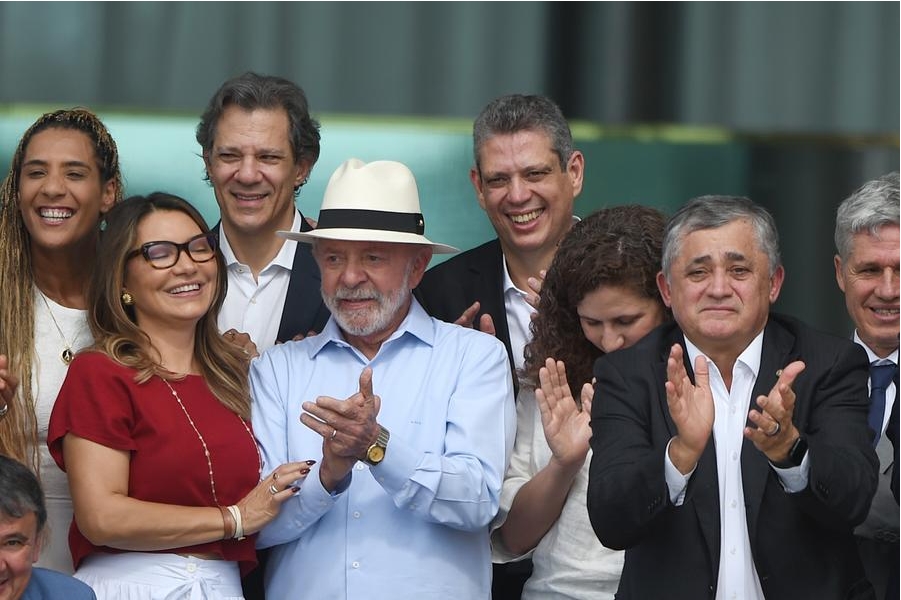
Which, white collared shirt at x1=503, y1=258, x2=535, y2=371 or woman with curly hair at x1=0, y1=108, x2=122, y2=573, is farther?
white collared shirt at x1=503, y1=258, x2=535, y2=371

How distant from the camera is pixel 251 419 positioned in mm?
3639

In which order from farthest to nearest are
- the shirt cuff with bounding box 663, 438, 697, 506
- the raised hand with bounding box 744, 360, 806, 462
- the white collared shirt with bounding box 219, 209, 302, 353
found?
the white collared shirt with bounding box 219, 209, 302, 353, the shirt cuff with bounding box 663, 438, 697, 506, the raised hand with bounding box 744, 360, 806, 462

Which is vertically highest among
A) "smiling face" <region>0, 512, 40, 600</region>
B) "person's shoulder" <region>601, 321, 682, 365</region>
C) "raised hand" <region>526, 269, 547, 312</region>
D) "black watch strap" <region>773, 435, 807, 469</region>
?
"raised hand" <region>526, 269, 547, 312</region>

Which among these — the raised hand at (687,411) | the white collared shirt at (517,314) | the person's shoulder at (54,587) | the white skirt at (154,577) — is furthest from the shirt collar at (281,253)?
the raised hand at (687,411)

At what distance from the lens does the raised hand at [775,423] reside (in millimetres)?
2928

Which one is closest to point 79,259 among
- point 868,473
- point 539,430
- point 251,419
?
point 251,419

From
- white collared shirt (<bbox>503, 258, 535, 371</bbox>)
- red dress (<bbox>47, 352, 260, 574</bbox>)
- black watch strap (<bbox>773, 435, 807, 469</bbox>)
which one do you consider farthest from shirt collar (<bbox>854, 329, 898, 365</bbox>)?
red dress (<bbox>47, 352, 260, 574</bbox>)

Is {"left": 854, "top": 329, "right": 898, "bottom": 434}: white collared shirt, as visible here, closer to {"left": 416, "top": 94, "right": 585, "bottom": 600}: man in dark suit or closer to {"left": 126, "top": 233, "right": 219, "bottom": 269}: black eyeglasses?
{"left": 416, "top": 94, "right": 585, "bottom": 600}: man in dark suit

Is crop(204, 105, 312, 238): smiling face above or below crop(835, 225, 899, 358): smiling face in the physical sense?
above

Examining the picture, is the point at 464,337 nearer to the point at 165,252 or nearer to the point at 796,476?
the point at 165,252

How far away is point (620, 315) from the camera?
358cm

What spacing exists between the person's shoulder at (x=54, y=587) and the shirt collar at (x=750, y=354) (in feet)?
4.58

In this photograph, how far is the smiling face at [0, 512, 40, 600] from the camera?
3221 mm

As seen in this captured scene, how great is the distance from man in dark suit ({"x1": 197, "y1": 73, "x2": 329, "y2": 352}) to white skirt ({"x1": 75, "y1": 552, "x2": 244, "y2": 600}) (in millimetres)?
814
